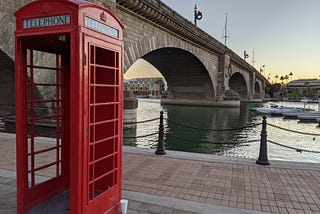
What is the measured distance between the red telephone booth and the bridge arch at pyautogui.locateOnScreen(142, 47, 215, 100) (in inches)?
944

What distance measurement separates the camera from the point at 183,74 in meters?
37.1

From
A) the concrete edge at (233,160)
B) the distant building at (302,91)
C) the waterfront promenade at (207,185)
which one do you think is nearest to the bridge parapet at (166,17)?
the concrete edge at (233,160)

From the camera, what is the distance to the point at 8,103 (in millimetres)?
17047

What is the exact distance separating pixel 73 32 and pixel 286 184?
445 cm

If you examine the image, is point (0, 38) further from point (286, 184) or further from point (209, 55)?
point (209, 55)

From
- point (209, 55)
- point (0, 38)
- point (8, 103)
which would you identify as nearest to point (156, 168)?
point (0, 38)

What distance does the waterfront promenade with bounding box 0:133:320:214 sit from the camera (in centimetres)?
368

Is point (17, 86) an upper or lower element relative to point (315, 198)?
upper

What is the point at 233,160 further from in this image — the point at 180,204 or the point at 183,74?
the point at 183,74

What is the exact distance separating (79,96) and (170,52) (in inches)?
993

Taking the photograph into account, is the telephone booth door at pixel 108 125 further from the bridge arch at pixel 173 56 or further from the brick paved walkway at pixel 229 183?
the bridge arch at pixel 173 56

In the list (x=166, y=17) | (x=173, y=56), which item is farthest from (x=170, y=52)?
(x=166, y=17)

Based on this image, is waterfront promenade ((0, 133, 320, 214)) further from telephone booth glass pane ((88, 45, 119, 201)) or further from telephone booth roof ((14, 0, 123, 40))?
telephone booth roof ((14, 0, 123, 40))

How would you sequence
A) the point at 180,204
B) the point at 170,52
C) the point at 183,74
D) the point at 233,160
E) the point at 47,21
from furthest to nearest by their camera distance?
the point at 183,74 < the point at 170,52 < the point at 233,160 < the point at 180,204 < the point at 47,21
